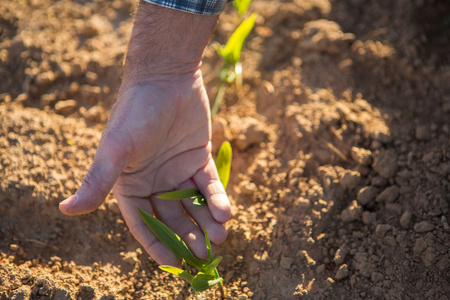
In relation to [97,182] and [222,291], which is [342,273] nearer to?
[222,291]

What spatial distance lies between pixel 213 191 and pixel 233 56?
3.16ft

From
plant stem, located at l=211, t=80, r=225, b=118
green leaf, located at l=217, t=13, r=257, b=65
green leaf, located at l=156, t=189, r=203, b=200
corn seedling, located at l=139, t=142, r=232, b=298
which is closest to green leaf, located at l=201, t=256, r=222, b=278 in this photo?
corn seedling, located at l=139, t=142, r=232, b=298

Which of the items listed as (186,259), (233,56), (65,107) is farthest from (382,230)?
(65,107)

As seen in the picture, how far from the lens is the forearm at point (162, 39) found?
70.0 inches

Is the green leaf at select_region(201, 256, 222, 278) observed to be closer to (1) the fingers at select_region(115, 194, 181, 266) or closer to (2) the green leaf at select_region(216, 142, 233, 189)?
(1) the fingers at select_region(115, 194, 181, 266)

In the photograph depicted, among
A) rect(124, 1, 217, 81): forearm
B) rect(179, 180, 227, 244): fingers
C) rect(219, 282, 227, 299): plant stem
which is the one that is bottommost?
rect(219, 282, 227, 299): plant stem

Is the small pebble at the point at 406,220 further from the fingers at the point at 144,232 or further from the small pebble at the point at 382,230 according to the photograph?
the fingers at the point at 144,232

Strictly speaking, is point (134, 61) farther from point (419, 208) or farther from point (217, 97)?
point (419, 208)

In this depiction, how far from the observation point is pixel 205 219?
5.40ft

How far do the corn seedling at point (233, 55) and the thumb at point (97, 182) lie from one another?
0.90 meters

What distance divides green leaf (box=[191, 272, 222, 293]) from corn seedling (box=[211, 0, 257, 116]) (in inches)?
41.0

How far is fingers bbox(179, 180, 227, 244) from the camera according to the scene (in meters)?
1.59

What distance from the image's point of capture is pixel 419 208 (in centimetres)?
171

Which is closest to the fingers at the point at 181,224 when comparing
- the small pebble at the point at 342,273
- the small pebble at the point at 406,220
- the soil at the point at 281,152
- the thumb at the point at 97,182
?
the soil at the point at 281,152
